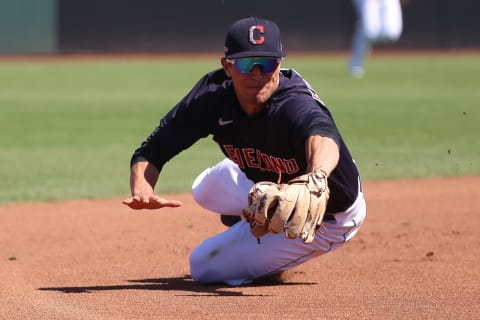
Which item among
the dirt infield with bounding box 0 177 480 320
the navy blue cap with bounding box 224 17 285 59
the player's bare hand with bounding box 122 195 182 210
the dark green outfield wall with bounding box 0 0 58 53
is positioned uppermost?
the navy blue cap with bounding box 224 17 285 59

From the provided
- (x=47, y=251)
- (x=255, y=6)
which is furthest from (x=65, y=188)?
(x=255, y=6)

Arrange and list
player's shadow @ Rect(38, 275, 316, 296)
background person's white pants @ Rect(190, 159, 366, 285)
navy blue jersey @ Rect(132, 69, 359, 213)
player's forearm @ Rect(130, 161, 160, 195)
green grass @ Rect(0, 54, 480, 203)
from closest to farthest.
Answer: navy blue jersey @ Rect(132, 69, 359, 213)
player's forearm @ Rect(130, 161, 160, 195)
player's shadow @ Rect(38, 275, 316, 296)
background person's white pants @ Rect(190, 159, 366, 285)
green grass @ Rect(0, 54, 480, 203)

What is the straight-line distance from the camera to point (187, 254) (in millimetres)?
5688

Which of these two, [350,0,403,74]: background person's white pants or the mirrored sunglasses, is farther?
[350,0,403,74]: background person's white pants

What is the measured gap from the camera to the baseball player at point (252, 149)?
412 centimetres

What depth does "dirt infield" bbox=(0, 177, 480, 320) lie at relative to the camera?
405cm

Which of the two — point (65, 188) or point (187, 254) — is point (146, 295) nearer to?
point (187, 254)

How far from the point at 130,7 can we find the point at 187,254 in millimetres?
23074

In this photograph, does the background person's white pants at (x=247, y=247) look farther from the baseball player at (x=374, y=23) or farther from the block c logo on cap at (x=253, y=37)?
the baseball player at (x=374, y=23)

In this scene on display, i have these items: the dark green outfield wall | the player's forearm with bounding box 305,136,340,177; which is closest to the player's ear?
the player's forearm with bounding box 305,136,340,177

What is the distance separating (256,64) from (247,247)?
108 centimetres

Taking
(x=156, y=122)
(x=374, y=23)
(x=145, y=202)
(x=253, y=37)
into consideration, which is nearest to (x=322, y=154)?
(x=253, y=37)

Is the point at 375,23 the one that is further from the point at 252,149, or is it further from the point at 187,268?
the point at 252,149

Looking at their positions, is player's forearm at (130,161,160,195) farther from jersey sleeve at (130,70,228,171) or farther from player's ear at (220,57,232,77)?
player's ear at (220,57,232,77)
